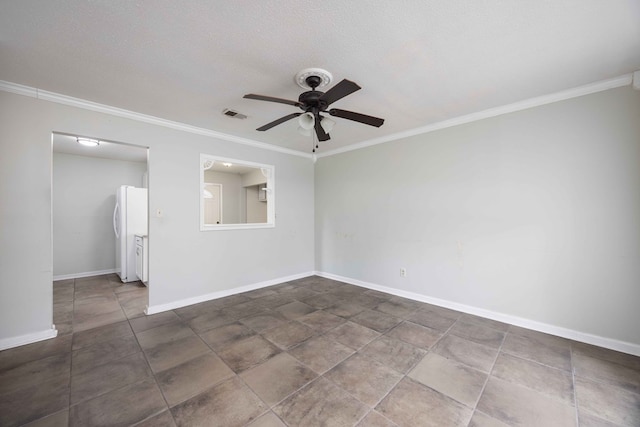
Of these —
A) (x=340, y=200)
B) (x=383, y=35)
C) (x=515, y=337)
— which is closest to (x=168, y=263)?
(x=340, y=200)

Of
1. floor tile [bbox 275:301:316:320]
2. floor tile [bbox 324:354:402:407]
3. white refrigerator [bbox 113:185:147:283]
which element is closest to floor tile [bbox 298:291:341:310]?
floor tile [bbox 275:301:316:320]

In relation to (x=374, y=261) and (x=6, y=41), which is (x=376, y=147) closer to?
(x=374, y=261)

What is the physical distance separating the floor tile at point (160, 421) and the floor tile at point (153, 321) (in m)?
1.52

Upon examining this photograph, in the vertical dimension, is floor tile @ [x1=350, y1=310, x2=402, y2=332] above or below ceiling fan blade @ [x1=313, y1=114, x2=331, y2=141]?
below

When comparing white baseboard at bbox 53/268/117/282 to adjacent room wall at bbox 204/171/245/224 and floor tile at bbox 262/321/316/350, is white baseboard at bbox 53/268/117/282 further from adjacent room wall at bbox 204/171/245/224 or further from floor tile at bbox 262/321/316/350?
floor tile at bbox 262/321/316/350

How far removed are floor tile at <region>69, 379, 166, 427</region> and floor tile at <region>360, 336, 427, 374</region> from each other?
168cm

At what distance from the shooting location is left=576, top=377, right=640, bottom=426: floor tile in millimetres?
1580

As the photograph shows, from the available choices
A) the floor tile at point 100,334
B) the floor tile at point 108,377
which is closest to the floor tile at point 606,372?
the floor tile at point 108,377

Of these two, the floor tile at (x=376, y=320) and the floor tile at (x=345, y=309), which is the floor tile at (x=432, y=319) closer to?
the floor tile at (x=376, y=320)

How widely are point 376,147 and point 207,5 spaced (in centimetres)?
316

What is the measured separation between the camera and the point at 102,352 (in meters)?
2.33

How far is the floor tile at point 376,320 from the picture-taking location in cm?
284

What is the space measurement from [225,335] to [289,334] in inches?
26.8

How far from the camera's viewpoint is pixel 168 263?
3.34 metres
